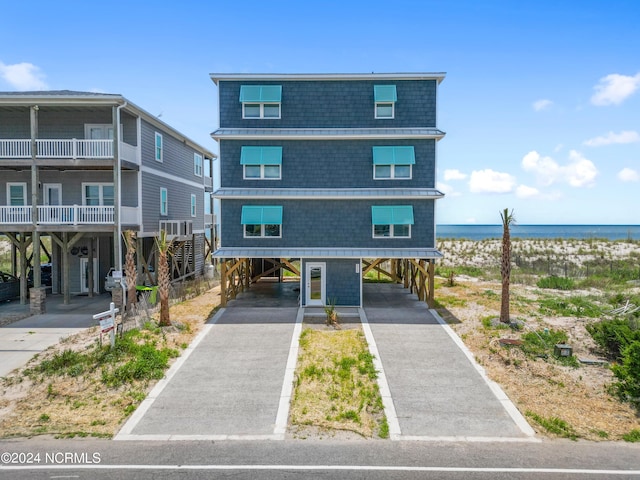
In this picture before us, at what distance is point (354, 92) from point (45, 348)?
16747 mm

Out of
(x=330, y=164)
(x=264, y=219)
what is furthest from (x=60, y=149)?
(x=330, y=164)

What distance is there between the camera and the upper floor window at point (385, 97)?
A: 19.6 m

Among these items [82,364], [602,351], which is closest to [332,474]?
[82,364]

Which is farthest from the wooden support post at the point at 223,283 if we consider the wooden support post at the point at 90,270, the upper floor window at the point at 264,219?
the wooden support post at the point at 90,270

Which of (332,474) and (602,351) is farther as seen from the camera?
(602,351)

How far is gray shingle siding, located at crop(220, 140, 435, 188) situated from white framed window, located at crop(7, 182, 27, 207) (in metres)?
11.7

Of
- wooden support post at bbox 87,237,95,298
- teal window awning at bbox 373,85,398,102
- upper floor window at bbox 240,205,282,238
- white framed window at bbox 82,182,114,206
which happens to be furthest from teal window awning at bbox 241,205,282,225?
wooden support post at bbox 87,237,95,298

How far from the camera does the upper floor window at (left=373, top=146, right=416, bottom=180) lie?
19.6 m

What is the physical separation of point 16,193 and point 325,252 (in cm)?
1744

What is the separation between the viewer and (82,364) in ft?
40.7

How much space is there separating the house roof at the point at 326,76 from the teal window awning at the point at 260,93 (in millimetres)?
420

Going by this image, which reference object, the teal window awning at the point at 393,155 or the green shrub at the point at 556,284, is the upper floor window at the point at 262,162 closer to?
the teal window awning at the point at 393,155

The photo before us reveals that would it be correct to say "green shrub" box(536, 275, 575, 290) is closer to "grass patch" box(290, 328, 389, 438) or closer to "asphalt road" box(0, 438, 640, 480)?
"grass patch" box(290, 328, 389, 438)

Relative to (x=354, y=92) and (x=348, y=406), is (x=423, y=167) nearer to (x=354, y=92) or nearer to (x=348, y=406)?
(x=354, y=92)
